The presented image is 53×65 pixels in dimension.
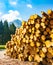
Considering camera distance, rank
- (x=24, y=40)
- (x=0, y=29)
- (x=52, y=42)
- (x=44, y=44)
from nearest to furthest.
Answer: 1. (x=52, y=42)
2. (x=44, y=44)
3. (x=24, y=40)
4. (x=0, y=29)

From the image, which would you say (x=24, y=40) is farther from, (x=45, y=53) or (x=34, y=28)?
(x=45, y=53)

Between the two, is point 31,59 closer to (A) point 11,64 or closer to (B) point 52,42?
(A) point 11,64

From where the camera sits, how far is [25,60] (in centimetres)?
926

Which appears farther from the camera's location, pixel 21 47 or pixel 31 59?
pixel 21 47

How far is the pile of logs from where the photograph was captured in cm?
777

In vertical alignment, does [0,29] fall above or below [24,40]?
above

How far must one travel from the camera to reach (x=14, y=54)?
1022 centimetres

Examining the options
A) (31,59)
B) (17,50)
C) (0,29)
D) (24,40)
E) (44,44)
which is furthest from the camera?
(0,29)

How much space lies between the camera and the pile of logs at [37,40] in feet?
25.5

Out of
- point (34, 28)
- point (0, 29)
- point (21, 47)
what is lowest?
point (21, 47)

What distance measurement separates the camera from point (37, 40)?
8.40 meters

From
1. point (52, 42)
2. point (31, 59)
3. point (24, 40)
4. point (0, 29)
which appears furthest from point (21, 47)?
point (0, 29)

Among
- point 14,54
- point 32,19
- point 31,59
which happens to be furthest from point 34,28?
point 14,54

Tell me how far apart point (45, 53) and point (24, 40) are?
1.65m
